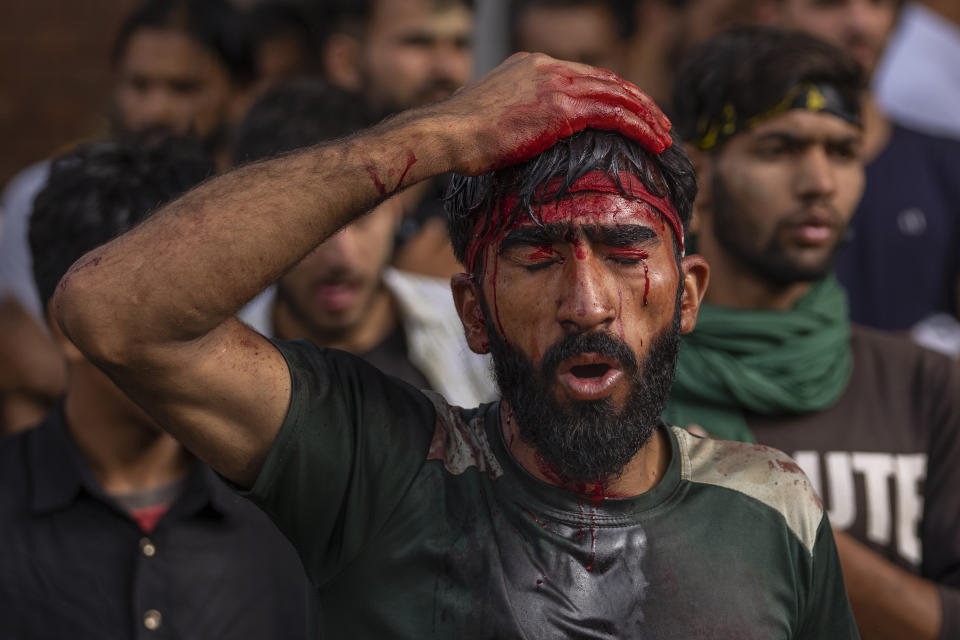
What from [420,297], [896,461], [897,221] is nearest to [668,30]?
[897,221]

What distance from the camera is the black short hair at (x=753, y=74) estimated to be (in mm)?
3693

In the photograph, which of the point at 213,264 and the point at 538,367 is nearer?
the point at 213,264

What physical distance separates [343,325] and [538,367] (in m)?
1.79

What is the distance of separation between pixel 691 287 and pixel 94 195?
1636 mm

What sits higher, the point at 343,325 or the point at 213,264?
the point at 213,264

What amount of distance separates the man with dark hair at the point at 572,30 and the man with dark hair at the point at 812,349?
166cm

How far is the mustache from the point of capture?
2215 mm

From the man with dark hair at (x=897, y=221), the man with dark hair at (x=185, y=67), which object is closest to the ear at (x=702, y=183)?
the man with dark hair at (x=897, y=221)

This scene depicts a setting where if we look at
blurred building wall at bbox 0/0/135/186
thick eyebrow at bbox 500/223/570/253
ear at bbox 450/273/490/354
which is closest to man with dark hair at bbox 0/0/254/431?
blurred building wall at bbox 0/0/135/186

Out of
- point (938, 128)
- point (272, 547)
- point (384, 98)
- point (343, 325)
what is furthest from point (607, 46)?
point (272, 547)

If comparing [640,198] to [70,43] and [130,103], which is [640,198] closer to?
[130,103]

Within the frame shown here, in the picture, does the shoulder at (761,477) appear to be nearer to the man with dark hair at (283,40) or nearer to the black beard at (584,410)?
the black beard at (584,410)

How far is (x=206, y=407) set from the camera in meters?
2.15

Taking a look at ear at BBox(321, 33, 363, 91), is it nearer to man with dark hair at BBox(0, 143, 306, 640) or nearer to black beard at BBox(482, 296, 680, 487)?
man with dark hair at BBox(0, 143, 306, 640)
